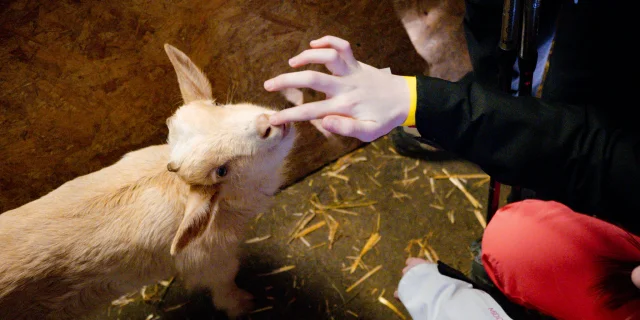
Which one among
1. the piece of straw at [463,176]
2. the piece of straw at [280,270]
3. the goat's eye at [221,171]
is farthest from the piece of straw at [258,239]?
the piece of straw at [463,176]

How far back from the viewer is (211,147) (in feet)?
6.68

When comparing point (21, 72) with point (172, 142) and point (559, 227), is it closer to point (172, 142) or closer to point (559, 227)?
point (172, 142)

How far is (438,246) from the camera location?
3.15 m

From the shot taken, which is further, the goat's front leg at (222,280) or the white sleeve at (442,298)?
the goat's front leg at (222,280)

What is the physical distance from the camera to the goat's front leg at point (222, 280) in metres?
2.66

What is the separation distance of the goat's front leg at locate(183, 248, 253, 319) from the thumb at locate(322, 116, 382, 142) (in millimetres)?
1585

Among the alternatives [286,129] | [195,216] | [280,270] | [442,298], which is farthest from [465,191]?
[195,216]

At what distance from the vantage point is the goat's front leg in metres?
2.66

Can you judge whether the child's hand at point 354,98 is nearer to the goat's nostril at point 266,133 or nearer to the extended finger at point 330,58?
the extended finger at point 330,58

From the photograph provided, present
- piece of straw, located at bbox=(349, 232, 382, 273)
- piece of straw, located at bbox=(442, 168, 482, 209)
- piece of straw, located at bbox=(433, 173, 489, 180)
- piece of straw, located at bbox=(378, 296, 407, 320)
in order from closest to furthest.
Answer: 1. piece of straw, located at bbox=(378, 296, 407, 320)
2. piece of straw, located at bbox=(349, 232, 382, 273)
3. piece of straw, located at bbox=(442, 168, 482, 209)
4. piece of straw, located at bbox=(433, 173, 489, 180)

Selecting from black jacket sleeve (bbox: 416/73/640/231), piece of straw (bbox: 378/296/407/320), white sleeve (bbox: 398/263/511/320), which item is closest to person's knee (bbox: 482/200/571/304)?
white sleeve (bbox: 398/263/511/320)

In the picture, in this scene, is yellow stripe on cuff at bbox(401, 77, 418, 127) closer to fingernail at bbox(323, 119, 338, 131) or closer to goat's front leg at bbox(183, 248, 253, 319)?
fingernail at bbox(323, 119, 338, 131)

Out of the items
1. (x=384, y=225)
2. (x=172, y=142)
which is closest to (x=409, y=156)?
(x=384, y=225)

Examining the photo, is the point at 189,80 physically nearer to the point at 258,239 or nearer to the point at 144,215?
the point at 144,215
